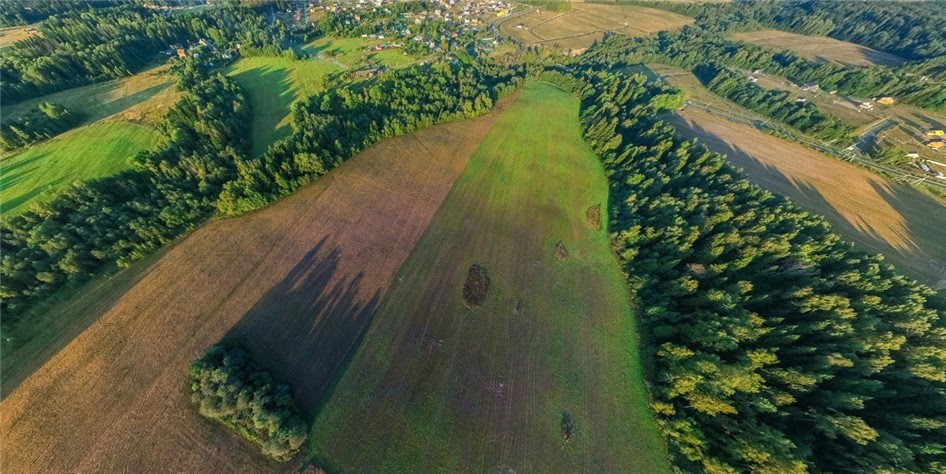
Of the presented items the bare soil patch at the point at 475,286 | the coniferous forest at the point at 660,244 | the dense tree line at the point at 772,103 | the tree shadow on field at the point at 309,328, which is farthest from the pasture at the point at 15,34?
the dense tree line at the point at 772,103

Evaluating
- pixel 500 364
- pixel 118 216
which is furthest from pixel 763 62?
pixel 118 216

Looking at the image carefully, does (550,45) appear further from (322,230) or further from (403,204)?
(322,230)

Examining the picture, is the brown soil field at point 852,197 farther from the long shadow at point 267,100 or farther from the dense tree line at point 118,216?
the dense tree line at point 118,216

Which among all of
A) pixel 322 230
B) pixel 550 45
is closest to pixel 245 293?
pixel 322 230

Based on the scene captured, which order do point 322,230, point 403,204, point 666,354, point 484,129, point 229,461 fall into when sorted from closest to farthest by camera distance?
point 229,461 < point 666,354 < point 322,230 < point 403,204 < point 484,129

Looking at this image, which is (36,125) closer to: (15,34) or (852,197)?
(15,34)

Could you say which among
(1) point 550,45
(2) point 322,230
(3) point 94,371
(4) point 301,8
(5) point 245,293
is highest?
(4) point 301,8
